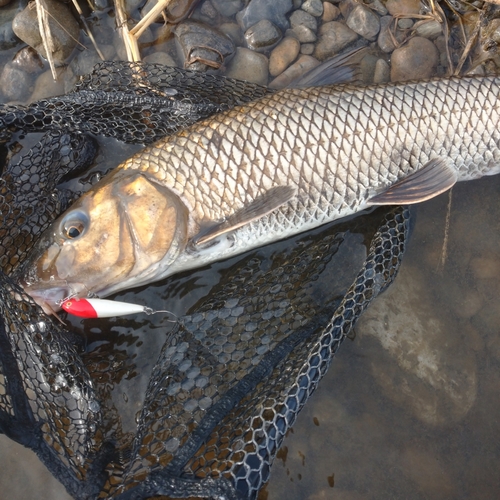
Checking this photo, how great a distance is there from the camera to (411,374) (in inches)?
93.0

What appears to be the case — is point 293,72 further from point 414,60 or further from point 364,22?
point 414,60

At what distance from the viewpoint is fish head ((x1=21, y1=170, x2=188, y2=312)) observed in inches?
83.9

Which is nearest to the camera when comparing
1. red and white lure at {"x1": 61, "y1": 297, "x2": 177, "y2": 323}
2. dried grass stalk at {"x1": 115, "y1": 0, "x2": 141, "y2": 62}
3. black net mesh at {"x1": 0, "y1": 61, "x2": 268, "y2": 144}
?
red and white lure at {"x1": 61, "y1": 297, "x2": 177, "y2": 323}

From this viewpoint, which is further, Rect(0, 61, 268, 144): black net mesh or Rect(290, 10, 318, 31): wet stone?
Rect(290, 10, 318, 31): wet stone

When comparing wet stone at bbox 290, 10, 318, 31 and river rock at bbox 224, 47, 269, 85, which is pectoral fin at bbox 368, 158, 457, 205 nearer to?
river rock at bbox 224, 47, 269, 85

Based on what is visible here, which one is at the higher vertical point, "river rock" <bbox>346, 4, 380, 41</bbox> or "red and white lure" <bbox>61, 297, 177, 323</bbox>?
"river rock" <bbox>346, 4, 380, 41</bbox>

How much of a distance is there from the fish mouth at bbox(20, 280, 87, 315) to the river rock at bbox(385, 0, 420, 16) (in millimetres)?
2682

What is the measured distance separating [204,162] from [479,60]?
203 cm

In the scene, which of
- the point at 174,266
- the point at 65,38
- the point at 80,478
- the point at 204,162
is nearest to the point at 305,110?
the point at 204,162

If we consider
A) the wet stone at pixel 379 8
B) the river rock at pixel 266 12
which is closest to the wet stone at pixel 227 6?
the river rock at pixel 266 12

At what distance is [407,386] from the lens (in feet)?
7.68

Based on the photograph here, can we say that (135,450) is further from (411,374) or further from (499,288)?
(499,288)

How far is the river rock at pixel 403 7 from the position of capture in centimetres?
298

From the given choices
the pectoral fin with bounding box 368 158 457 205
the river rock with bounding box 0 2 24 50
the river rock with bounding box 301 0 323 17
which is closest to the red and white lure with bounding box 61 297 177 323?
the pectoral fin with bounding box 368 158 457 205
